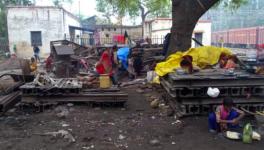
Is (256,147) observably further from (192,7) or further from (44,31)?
(44,31)

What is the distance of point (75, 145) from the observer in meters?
5.49

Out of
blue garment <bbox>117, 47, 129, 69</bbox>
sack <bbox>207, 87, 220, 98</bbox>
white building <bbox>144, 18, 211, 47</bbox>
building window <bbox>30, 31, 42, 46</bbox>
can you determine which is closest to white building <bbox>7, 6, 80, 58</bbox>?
building window <bbox>30, 31, 42, 46</bbox>

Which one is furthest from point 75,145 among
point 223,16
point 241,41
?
point 223,16

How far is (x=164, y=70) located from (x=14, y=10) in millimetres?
22838

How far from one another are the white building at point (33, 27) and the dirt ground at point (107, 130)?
2089 cm

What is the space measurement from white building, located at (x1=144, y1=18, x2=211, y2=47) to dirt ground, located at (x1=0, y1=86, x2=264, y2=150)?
61.9ft

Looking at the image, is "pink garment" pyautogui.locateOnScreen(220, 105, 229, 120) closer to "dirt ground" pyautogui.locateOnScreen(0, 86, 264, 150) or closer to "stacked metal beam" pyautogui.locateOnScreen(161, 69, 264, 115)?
"dirt ground" pyautogui.locateOnScreen(0, 86, 264, 150)

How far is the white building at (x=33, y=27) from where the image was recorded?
2744cm

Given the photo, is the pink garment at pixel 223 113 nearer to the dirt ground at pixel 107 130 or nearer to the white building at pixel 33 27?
the dirt ground at pixel 107 130

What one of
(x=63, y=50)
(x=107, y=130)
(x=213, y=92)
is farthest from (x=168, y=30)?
(x=107, y=130)

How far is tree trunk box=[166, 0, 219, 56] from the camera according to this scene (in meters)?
10.2

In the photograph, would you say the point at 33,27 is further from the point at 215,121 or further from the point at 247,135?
the point at 247,135

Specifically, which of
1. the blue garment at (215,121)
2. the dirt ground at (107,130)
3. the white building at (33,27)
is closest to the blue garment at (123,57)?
the dirt ground at (107,130)

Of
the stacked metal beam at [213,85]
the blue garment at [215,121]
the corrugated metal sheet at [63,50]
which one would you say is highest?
the corrugated metal sheet at [63,50]
